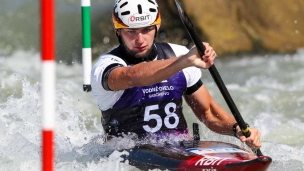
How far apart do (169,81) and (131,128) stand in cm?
42

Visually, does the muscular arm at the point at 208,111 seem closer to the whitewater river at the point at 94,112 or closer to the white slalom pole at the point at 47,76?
the whitewater river at the point at 94,112

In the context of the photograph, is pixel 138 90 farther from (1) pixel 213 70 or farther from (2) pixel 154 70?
(1) pixel 213 70

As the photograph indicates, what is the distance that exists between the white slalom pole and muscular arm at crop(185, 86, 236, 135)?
2386 mm

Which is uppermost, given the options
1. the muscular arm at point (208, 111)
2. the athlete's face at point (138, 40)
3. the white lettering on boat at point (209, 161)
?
the athlete's face at point (138, 40)

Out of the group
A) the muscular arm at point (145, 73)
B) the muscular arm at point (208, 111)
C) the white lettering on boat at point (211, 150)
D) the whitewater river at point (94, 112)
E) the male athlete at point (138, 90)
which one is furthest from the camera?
the muscular arm at point (208, 111)

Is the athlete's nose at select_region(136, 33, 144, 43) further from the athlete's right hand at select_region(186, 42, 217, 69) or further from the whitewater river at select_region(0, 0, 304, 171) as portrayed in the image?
the athlete's right hand at select_region(186, 42, 217, 69)

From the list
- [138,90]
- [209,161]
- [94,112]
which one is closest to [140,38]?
[138,90]

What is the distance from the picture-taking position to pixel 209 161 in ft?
13.7

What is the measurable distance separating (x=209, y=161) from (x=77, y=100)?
13.9 ft

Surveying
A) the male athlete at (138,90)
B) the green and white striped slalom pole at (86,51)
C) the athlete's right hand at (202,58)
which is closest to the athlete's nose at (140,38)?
the male athlete at (138,90)

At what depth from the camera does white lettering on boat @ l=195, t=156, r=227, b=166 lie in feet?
13.5

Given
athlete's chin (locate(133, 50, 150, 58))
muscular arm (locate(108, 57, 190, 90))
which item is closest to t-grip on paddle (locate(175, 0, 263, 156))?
muscular arm (locate(108, 57, 190, 90))

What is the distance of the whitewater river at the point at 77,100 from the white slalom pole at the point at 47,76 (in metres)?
1.64

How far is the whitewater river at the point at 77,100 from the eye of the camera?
5051mm
